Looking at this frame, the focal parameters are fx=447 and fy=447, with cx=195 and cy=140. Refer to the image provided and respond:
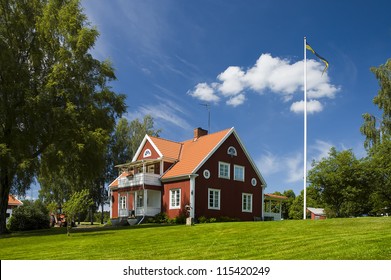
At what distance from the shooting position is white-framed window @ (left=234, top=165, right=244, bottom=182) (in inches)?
1464

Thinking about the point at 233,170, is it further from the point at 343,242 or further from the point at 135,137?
the point at 343,242

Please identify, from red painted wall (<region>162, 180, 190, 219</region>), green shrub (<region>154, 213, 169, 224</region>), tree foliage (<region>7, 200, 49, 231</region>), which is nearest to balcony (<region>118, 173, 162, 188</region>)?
Answer: red painted wall (<region>162, 180, 190, 219</region>)

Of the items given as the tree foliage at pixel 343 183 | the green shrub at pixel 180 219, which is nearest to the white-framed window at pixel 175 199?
the green shrub at pixel 180 219

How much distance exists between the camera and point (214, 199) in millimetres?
35125

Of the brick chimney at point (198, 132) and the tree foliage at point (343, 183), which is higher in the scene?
the brick chimney at point (198, 132)

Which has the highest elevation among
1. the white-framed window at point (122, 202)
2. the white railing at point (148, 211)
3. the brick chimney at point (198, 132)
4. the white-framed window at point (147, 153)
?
the brick chimney at point (198, 132)

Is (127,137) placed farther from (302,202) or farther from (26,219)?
(302,202)

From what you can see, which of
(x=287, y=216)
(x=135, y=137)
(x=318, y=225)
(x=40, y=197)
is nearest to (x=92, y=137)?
(x=318, y=225)

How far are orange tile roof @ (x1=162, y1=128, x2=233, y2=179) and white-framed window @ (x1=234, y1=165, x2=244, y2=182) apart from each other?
294cm

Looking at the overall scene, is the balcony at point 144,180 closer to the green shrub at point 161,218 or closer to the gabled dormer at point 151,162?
the gabled dormer at point 151,162

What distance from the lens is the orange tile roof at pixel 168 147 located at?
37.7 metres

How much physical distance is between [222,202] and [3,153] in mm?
17298

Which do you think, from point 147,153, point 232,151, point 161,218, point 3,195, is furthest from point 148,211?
point 3,195

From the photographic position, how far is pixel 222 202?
35.7m
